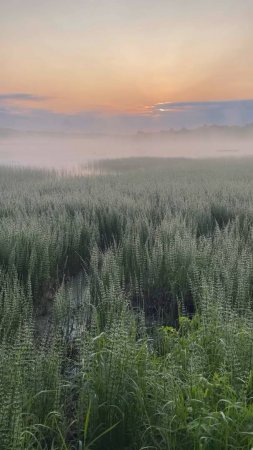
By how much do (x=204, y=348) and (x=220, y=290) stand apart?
2.92ft

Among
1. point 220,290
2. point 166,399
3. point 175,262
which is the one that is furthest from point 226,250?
point 166,399

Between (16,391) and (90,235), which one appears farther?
(90,235)

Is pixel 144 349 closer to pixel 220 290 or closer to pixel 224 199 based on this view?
pixel 220 290

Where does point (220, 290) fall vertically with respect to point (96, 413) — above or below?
above

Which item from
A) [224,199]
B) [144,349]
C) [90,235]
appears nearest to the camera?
[144,349]

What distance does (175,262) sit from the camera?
522 cm

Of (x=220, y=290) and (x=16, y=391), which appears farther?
(x=220, y=290)

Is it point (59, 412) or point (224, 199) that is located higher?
point (224, 199)

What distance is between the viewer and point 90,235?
6.96m

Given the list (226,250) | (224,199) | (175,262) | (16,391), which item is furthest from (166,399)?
(224,199)

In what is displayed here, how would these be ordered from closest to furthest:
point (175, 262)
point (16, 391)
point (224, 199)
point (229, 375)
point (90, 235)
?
point (16, 391)
point (229, 375)
point (175, 262)
point (90, 235)
point (224, 199)

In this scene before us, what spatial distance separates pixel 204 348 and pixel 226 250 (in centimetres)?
244

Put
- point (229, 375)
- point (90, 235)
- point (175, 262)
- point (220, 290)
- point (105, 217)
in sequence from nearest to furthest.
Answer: point (229, 375), point (220, 290), point (175, 262), point (90, 235), point (105, 217)

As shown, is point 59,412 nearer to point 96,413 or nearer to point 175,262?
point 96,413
